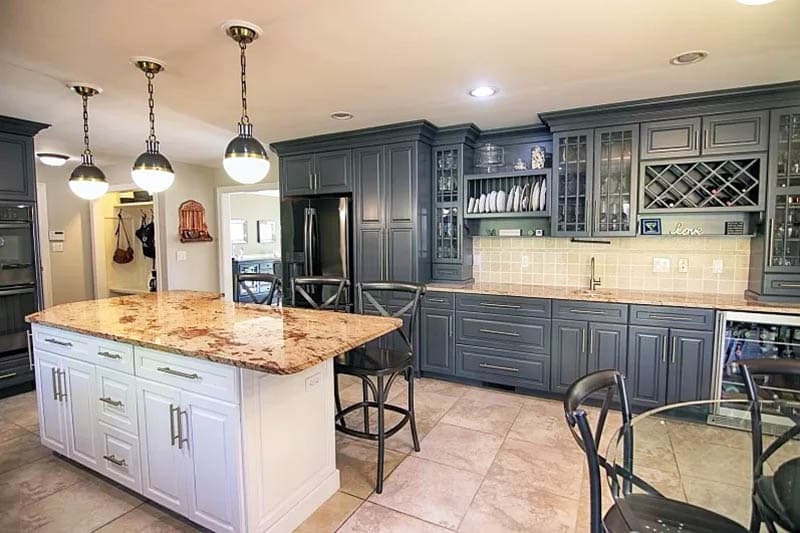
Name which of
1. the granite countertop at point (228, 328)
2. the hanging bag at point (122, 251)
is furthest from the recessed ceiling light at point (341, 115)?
the hanging bag at point (122, 251)

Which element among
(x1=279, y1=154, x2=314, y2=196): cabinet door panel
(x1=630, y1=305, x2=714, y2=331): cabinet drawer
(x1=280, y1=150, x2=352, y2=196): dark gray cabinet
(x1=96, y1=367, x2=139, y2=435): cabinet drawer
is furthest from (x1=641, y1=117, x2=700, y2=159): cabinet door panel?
(x1=96, y1=367, x2=139, y2=435): cabinet drawer

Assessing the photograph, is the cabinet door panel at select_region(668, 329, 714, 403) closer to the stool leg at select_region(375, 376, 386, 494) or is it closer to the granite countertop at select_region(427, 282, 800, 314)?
the granite countertop at select_region(427, 282, 800, 314)

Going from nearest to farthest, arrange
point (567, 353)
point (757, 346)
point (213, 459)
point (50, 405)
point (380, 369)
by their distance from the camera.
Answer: point (213, 459) < point (380, 369) < point (50, 405) < point (757, 346) < point (567, 353)

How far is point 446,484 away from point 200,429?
52.4 inches

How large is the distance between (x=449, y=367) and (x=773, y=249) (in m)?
2.59

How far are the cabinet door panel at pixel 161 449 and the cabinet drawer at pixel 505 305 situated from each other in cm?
252

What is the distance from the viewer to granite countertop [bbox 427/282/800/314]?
2.92 m

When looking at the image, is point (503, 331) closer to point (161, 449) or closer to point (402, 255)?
point (402, 255)

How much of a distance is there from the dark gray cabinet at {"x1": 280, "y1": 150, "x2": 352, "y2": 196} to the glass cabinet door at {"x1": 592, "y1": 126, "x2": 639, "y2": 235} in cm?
228

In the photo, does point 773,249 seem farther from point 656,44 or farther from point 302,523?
point 302,523

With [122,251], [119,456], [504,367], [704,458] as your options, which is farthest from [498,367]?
[122,251]

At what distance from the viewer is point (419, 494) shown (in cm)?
228

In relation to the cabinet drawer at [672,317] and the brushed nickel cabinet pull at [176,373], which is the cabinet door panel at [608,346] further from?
the brushed nickel cabinet pull at [176,373]

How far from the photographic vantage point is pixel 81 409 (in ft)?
7.82
